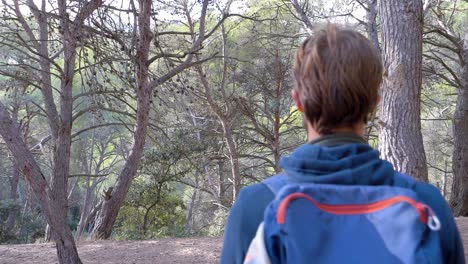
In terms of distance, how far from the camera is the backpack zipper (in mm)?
1000

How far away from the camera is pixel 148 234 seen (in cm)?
1133

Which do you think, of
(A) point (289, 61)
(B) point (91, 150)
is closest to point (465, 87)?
(A) point (289, 61)

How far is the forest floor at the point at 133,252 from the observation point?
652 centimetres

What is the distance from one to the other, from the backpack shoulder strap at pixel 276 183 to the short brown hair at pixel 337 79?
0.37ft

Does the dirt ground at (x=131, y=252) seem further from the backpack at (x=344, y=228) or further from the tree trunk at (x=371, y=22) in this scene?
the backpack at (x=344, y=228)

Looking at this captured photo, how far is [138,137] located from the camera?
8.45m

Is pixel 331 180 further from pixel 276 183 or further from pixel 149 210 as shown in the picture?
pixel 149 210

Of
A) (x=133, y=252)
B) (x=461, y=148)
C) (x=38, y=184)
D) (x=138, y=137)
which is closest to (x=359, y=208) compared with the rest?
(x=38, y=184)

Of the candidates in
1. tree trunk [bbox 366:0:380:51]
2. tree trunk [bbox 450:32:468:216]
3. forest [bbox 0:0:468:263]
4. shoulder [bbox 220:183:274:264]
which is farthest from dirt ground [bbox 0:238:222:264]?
shoulder [bbox 220:183:274:264]

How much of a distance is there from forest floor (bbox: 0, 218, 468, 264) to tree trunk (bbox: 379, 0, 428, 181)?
6.42ft

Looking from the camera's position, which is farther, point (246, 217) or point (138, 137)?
point (138, 137)

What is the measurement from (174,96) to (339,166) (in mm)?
6809

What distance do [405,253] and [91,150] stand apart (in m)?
19.9

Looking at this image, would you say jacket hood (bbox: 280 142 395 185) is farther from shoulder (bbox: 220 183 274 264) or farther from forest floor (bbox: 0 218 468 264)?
forest floor (bbox: 0 218 468 264)
